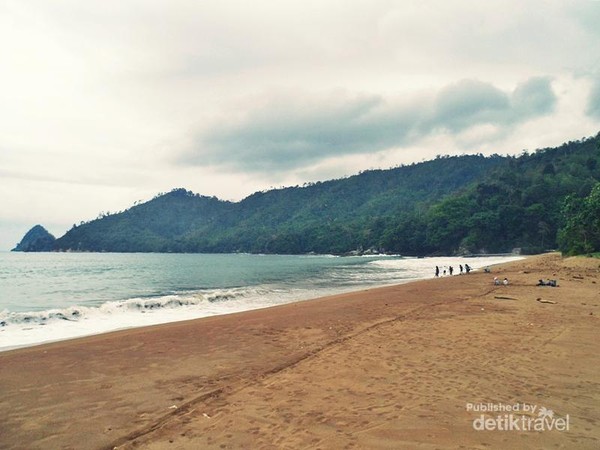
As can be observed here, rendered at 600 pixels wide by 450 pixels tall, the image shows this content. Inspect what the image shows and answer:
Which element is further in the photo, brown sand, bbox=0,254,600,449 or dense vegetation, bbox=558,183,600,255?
dense vegetation, bbox=558,183,600,255

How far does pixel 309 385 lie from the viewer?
304 inches

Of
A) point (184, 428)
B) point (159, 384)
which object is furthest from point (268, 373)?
point (184, 428)

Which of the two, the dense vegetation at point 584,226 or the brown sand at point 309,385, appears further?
the dense vegetation at point 584,226

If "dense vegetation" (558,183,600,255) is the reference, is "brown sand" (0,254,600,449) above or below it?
below

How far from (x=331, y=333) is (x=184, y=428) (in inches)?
299

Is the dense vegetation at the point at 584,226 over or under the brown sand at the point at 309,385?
over

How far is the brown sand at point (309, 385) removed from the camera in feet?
18.5

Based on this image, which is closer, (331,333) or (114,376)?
(114,376)

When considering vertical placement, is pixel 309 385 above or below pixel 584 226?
below

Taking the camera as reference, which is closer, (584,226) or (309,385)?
(309,385)

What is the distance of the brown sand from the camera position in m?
5.63

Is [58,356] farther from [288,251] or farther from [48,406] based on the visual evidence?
[288,251]

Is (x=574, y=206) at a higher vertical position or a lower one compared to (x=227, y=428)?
higher

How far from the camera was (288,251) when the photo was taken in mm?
188750
